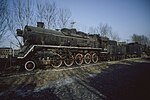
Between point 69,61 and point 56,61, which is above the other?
point 56,61

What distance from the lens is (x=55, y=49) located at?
1268cm

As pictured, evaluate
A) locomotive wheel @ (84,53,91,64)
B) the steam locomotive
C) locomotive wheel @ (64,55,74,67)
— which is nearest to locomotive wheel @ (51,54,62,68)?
the steam locomotive

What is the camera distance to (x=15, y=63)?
1211 cm

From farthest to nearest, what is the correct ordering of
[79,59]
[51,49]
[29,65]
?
[79,59] < [51,49] < [29,65]

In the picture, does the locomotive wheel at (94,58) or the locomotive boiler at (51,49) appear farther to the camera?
the locomotive wheel at (94,58)

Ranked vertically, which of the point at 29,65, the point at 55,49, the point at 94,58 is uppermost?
the point at 55,49

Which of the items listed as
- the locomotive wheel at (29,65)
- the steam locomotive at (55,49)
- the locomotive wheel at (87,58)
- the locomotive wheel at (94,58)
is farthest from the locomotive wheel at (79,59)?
the locomotive wheel at (29,65)

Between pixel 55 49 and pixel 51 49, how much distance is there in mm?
460

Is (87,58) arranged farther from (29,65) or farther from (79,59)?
(29,65)

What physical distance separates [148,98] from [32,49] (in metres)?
9.01

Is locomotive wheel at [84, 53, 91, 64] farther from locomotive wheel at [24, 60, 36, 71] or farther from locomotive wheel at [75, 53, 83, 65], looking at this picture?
locomotive wheel at [24, 60, 36, 71]

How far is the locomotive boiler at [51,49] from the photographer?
1135cm

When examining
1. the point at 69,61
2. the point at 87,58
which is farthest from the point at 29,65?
the point at 87,58

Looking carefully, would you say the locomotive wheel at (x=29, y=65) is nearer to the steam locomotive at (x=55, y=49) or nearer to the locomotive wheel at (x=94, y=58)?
the steam locomotive at (x=55, y=49)
